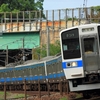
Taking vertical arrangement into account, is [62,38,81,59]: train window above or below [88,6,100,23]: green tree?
below

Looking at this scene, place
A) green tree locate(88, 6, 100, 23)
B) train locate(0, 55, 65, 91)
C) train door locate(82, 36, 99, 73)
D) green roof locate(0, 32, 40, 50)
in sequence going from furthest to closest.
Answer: green tree locate(88, 6, 100, 23), green roof locate(0, 32, 40, 50), train locate(0, 55, 65, 91), train door locate(82, 36, 99, 73)

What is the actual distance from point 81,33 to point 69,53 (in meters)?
0.96

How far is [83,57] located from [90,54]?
34cm

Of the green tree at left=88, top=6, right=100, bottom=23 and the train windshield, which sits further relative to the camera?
the green tree at left=88, top=6, right=100, bottom=23

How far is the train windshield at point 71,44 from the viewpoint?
16375 mm

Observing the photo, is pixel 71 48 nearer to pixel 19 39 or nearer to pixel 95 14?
pixel 19 39

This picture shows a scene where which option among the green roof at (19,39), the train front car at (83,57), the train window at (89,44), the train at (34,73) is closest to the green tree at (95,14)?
the green roof at (19,39)

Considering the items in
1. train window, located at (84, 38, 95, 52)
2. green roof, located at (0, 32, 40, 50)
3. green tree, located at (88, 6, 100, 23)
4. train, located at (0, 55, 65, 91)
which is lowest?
train, located at (0, 55, 65, 91)

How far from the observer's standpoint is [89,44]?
1612 centimetres

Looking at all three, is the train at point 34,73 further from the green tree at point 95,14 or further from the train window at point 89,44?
the green tree at point 95,14

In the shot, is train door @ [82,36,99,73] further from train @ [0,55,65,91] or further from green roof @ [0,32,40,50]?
green roof @ [0,32,40,50]

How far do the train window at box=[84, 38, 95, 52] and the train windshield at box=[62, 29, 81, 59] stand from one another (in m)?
0.32

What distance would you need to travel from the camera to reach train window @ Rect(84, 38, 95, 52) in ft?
52.5

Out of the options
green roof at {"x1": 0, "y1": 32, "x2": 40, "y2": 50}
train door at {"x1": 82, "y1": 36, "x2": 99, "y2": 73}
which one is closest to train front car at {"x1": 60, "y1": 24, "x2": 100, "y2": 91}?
train door at {"x1": 82, "y1": 36, "x2": 99, "y2": 73}
